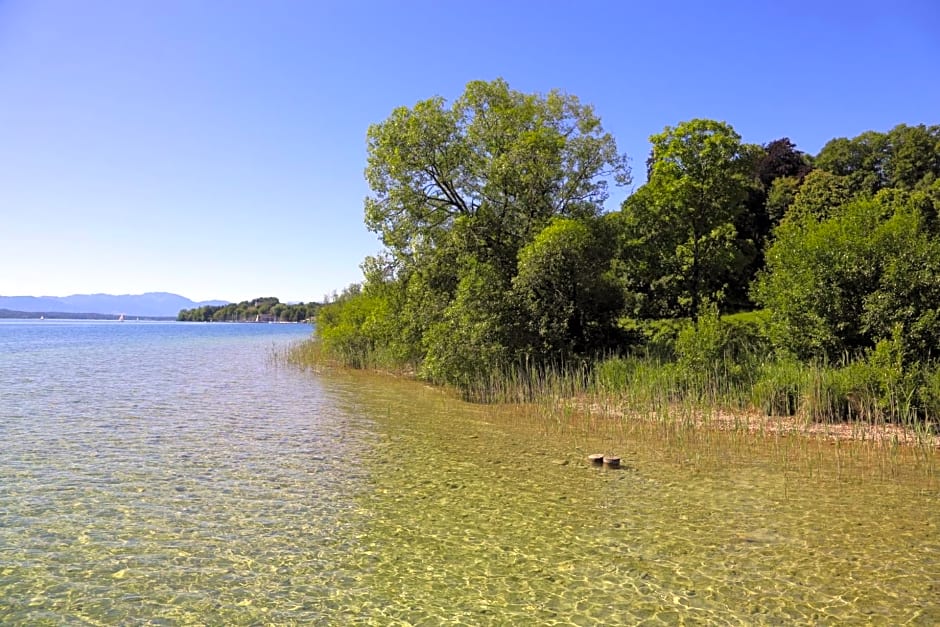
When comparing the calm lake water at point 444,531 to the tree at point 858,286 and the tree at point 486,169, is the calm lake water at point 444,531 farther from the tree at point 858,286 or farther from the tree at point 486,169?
the tree at point 486,169

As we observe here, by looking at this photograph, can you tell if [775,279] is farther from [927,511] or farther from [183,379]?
[183,379]

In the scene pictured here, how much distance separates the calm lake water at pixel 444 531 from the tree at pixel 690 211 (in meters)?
20.2

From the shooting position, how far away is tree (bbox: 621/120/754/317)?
31.4 meters

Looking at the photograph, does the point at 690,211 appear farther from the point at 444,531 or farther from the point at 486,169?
the point at 444,531

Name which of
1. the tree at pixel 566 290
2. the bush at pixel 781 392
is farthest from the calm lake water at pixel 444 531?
the tree at pixel 566 290

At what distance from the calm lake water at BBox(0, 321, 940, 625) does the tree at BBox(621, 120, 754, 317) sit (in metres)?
20.2

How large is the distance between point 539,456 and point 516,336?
350 inches

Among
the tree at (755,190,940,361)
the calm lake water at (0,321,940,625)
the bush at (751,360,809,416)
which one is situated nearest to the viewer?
the calm lake water at (0,321,940,625)

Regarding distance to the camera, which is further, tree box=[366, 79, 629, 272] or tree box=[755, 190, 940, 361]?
tree box=[366, 79, 629, 272]

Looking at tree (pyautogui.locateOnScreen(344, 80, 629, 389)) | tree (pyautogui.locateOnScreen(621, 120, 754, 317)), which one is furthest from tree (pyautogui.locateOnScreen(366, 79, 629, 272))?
tree (pyautogui.locateOnScreen(621, 120, 754, 317))

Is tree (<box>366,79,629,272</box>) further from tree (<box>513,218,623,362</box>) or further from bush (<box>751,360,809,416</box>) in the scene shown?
bush (<box>751,360,809,416</box>)

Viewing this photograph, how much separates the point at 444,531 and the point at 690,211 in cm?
2828

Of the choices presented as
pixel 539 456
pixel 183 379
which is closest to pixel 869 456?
pixel 539 456

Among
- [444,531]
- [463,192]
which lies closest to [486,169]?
[463,192]
